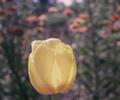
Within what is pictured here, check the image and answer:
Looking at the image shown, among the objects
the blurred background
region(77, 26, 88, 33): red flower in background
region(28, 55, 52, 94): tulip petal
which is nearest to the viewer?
region(28, 55, 52, 94): tulip petal

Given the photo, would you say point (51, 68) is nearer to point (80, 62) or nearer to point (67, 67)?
point (67, 67)

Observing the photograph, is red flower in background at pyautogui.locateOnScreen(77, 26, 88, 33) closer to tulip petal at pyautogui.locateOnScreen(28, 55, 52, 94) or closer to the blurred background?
the blurred background

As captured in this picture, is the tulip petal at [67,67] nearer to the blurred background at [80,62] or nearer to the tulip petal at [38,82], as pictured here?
the tulip petal at [38,82]

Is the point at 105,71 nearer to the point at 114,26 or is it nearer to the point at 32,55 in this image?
the point at 114,26

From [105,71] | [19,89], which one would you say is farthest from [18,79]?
[105,71]

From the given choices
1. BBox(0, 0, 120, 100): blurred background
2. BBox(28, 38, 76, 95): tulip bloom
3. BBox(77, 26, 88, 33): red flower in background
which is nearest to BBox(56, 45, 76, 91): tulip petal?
BBox(28, 38, 76, 95): tulip bloom

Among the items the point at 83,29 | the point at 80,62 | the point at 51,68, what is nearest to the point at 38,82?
the point at 51,68

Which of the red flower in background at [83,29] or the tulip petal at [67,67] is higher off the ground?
the tulip petal at [67,67]

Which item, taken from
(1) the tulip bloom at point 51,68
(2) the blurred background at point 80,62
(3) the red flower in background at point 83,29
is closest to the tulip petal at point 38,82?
(1) the tulip bloom at point 51,68

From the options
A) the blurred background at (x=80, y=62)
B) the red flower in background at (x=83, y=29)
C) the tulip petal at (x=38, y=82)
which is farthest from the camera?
the red flower in background at (x=83, y=29)
